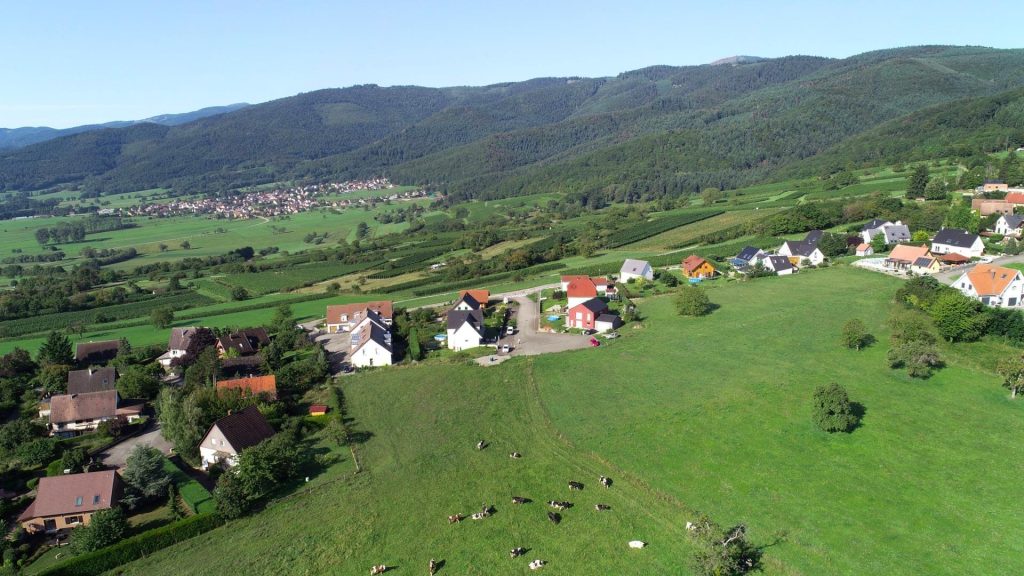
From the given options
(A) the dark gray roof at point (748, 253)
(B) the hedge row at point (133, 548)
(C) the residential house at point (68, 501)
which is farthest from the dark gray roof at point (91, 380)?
(A) the dark gray roof at point (748, 253)

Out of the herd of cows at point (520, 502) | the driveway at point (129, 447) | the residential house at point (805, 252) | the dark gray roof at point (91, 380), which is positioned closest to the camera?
the herd of cows at point (520, 502)

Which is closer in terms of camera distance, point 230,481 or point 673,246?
point 230,481

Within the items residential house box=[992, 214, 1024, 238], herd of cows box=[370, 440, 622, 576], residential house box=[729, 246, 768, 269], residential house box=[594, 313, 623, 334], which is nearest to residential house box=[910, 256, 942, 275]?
residential house box=[729, 246, 768, 269]

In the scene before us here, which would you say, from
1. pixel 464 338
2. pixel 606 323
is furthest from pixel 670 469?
pixel 464 338

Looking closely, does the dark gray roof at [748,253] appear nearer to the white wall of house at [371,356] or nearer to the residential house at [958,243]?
the residential house at [958,243]

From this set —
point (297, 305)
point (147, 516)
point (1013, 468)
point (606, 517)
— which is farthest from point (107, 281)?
point (1013, 468)

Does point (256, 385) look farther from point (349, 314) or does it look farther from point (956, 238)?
point (956, 238)

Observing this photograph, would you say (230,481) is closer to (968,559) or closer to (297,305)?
(968,559)
